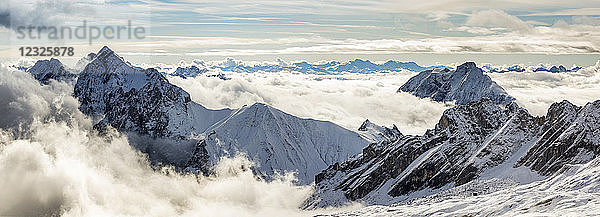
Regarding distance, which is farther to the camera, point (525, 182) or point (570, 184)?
point (525, 182)

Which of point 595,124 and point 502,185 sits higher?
point 595,124

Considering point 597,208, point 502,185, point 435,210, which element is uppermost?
point 597,208

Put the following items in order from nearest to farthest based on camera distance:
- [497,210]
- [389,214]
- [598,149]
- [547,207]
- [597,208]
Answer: [597,208] → [547,207] → [497,210] → [389,214] → [598,149]

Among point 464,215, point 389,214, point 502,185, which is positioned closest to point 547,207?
point 464,215

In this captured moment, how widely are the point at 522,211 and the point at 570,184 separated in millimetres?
42972

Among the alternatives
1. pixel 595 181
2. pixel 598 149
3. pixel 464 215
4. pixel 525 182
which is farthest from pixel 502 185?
pixel 464 215

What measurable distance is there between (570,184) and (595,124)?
251 ft

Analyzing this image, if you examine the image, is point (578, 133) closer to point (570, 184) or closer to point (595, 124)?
point (595, 124)

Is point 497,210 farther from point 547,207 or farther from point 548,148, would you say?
point 548,148

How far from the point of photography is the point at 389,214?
148 meters

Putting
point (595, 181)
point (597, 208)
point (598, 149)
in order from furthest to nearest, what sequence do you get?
point (598, 149) → point (595, 181) → point (597, 208)

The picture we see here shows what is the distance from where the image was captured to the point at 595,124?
7800 inches

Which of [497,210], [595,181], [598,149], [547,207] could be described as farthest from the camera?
[598,149]

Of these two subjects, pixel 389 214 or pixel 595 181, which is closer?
pixel 595 181
